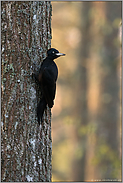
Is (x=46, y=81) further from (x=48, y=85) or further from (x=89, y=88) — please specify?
(x=89, y=88)

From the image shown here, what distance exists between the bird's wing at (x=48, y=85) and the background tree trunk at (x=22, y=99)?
0.13 metres

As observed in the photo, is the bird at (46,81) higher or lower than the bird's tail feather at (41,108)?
higher

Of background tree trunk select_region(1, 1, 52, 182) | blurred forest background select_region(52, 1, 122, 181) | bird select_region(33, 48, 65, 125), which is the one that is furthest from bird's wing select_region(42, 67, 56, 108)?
blurred forest background select_region(52, 1, 122, 181)

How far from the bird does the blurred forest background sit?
16.2 feet

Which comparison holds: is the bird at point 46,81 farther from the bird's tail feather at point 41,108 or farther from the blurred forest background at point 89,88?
the blurred forest background at point 89,88

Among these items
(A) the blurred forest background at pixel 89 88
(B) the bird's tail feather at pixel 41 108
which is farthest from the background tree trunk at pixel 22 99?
(A) the blurred forest background at pixel 89 88

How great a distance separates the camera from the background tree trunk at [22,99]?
2730 mm

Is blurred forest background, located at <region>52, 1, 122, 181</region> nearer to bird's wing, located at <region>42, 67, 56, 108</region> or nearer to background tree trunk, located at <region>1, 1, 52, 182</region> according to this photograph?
bird's wing, located at <region>42, 67, 56, 108</region>

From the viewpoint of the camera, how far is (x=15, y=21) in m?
2.84

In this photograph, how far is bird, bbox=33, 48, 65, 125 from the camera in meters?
2.96

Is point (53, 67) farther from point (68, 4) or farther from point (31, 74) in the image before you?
point (68, 4)

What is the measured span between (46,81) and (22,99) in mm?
430

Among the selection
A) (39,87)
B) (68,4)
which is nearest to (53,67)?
(39,87)

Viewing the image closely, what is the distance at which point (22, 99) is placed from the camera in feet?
9.22
